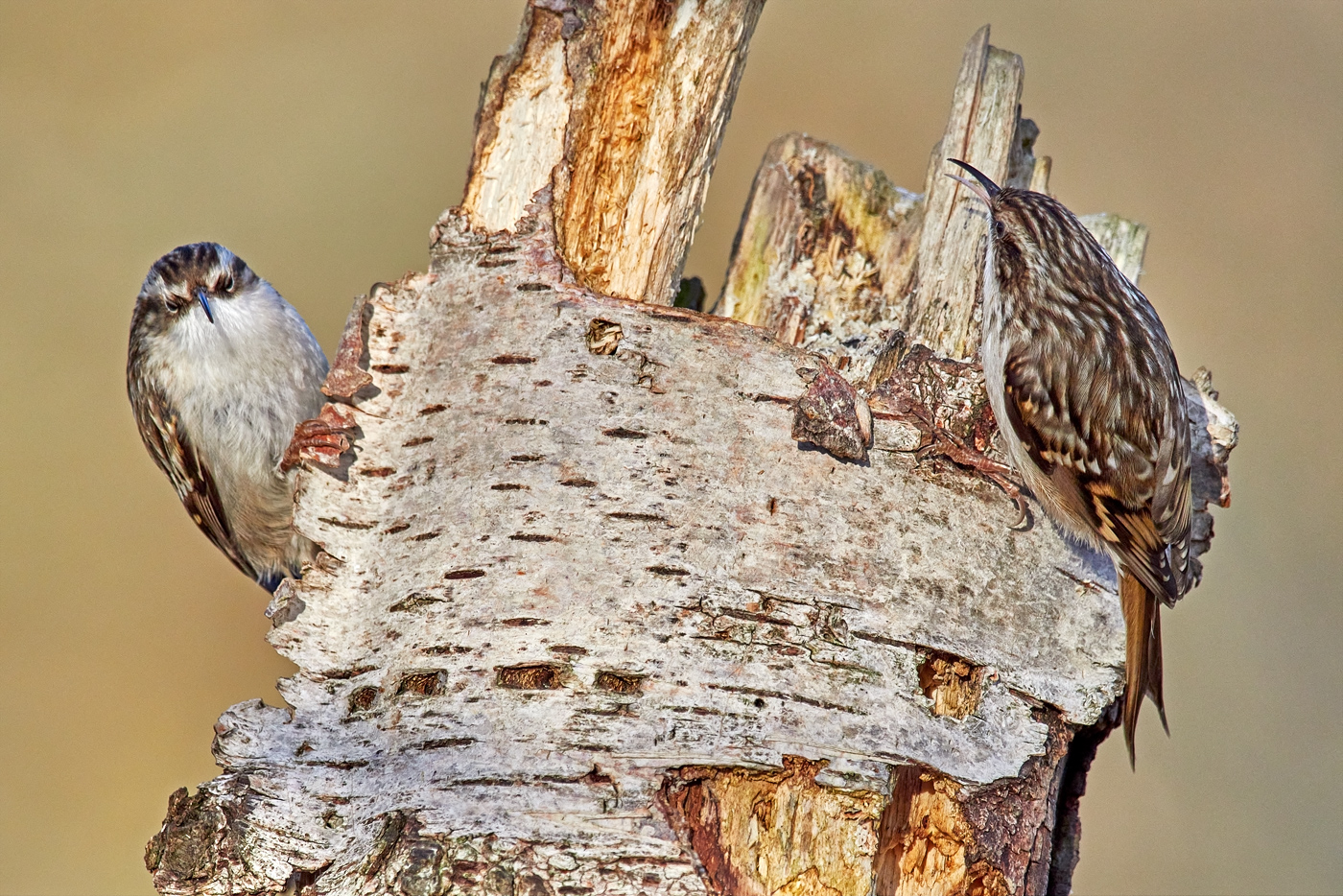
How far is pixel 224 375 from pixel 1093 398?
2362mm

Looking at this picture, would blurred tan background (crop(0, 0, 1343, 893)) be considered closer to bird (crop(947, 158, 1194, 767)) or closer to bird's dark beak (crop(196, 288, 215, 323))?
bird's dark beak (crop(196, 288, 215, 323))

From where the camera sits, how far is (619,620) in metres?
1.97

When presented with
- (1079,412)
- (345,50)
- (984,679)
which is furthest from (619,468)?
(345,50)

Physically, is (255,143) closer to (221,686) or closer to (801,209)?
(221,686)

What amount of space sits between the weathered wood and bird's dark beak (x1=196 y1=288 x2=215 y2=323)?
3.59 feet

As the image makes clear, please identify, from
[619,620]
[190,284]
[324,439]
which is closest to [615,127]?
[324,439]

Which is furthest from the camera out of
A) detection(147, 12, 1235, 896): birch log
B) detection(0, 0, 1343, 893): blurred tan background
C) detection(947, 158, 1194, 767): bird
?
detection(0, 0, 1343, 893): blurred tan background

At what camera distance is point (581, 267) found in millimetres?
2613

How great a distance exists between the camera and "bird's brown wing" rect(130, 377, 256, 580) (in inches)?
133

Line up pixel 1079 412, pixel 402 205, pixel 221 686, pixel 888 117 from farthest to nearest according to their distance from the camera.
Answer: pixel 888 117 → pixel 402 205 → pixel 221 686 → pixel 1079 412

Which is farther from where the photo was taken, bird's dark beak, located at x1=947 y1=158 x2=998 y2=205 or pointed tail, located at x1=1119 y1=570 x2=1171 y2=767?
bird's dark beak, located at x1=947 y1=158 x2=998 y2=205

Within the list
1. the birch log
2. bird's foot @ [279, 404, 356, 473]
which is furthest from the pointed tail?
bird's foot @ [279, 404, 356, 473]

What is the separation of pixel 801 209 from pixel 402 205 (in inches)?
105

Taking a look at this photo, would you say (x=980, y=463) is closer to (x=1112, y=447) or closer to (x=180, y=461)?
(x=1112, y=447)
